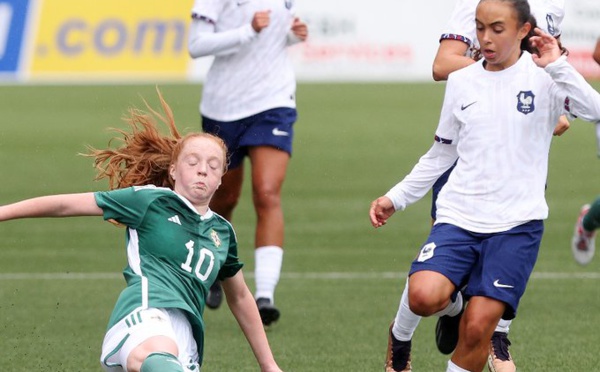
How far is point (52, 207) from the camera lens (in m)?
5.51

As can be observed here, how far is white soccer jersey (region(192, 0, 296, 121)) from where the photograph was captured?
30.8 feet

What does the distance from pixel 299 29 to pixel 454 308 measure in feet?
9.01

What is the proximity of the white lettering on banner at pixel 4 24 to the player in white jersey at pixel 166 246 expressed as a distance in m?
19.0

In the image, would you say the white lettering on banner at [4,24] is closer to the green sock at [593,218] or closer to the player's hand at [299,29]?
the player's hand at [299,29]

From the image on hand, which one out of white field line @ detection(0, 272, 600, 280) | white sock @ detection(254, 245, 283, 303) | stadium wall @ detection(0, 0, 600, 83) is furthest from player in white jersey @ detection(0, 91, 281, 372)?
stadium wall @ detection(0, 0, 600, 83)

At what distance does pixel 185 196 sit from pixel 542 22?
2255 mm

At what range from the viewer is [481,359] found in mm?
6320

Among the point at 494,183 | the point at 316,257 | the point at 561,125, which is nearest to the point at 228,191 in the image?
the point at 316,257

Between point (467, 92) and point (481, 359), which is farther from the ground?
point (467, 92)

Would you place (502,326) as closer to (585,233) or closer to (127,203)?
(585,233)

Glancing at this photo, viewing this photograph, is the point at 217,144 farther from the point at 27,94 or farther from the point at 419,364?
the point at 27,94

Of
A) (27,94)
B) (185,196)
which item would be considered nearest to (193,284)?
(185,196)

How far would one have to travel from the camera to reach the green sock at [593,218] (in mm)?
8531

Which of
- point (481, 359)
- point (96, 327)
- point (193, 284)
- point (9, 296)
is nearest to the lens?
point (193, 284)
